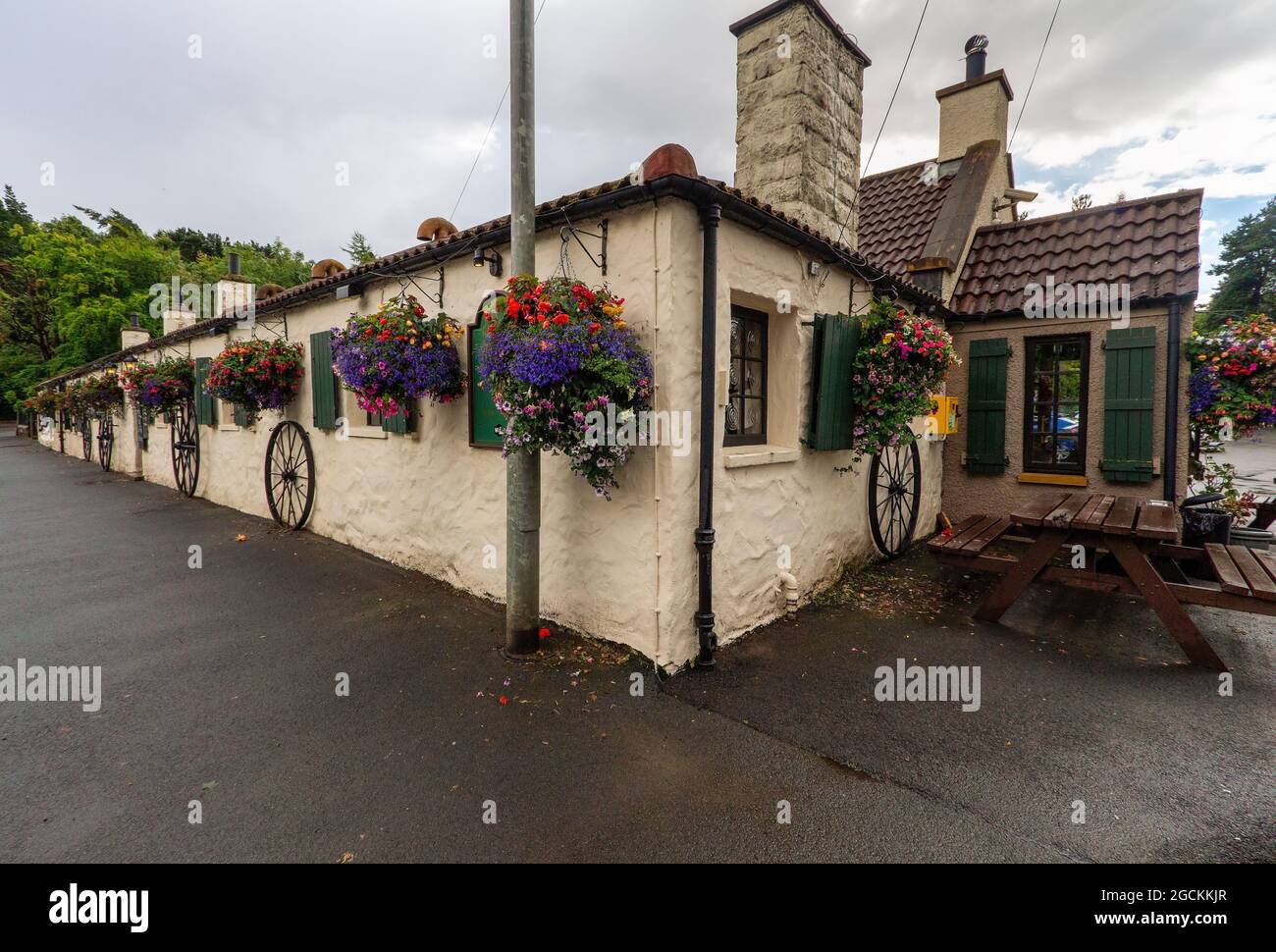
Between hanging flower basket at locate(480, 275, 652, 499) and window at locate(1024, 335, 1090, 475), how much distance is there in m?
6.29

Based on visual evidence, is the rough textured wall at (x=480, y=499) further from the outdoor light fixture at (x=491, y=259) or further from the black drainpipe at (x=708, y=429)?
the black drainpipe at (x=708, y=429)

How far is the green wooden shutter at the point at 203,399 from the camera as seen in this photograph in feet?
32.7

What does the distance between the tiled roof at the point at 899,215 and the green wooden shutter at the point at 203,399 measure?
11431mm

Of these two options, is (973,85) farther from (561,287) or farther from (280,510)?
(280,510)

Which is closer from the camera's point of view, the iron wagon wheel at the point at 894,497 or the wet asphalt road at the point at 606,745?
the wet asphalt road at the point at 606,745

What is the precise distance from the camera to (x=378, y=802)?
101 inches

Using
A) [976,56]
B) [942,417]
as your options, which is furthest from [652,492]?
[976,56]

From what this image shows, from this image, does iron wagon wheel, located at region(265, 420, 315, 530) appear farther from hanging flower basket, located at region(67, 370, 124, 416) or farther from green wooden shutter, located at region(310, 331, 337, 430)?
hanging flower basket, located at region(67, 370, 124, 416)

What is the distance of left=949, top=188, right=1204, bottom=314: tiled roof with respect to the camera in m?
6.63

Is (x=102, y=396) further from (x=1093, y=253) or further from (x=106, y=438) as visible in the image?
(x=1093, y=253)

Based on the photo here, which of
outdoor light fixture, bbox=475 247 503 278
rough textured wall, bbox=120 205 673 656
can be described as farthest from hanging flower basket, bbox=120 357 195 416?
outdoor light fixture, bbox=475 247 503 278

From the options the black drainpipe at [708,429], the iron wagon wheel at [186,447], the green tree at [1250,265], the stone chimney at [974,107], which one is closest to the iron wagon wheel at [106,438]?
the iron wagon wheel at [186,447]
